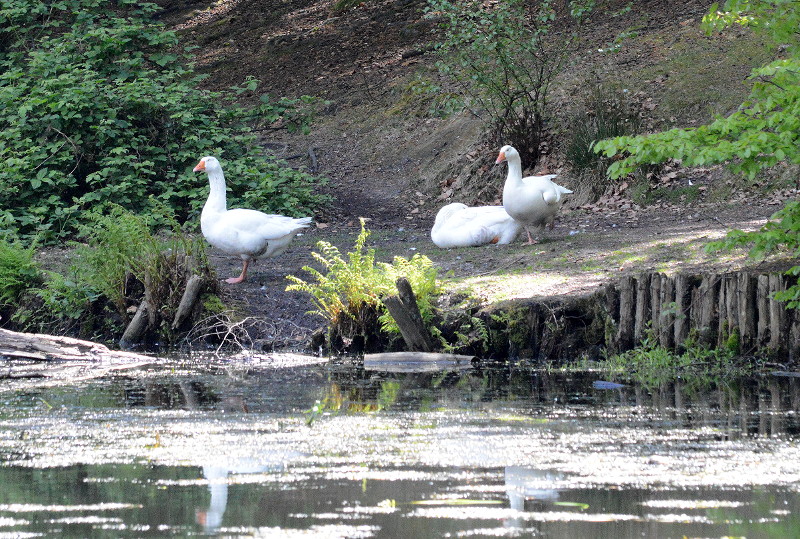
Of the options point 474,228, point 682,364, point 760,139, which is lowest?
point 682,364

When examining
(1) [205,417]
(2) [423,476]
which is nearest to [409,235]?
(1) [205,417]

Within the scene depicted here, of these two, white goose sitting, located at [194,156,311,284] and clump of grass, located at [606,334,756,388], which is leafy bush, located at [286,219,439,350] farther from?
clump of grass, located at [606,334,756,388]

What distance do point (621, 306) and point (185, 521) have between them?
5743mm

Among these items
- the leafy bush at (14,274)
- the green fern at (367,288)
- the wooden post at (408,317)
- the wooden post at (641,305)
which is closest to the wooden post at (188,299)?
the green fern at (367,288)

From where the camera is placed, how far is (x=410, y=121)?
21719 millimetres

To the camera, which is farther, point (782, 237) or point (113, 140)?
point (113, 140)

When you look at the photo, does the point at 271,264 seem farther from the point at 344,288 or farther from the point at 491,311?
the point at 491,311

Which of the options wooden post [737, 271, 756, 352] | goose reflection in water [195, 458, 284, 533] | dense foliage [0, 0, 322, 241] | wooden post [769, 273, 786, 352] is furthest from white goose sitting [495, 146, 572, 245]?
goose reflection in water [195, 458, 284, 533]

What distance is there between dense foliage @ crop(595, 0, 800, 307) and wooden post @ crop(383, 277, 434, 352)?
2.31m

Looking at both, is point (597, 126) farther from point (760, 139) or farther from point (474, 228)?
point (760, 139)

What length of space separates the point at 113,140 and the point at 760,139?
1253 centimetres

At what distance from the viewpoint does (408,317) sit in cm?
957

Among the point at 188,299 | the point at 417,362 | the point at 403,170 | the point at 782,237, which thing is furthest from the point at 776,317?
the point at 403,170

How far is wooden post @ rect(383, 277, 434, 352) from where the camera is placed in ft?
30.7
